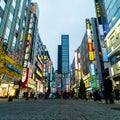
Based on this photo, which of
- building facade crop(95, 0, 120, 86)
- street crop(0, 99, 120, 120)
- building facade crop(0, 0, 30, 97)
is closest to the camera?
street crop(0, 99, 120, 120)

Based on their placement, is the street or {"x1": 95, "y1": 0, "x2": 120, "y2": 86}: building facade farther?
{"x1": 95, "y1": 0, "x2": 120, "y2": 86}: building facade

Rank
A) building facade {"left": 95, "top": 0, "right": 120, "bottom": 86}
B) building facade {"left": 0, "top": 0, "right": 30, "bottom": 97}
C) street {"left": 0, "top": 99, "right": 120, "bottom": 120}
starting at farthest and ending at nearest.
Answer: building facade {"left": 95, "top": 0, "right": 120, "bottom": 86} < building facade {"left": 0, "top": 0, "right": 30, "bottom": 97} < street {"left": 0, "top": 99, "right": 120, "bottom": 120}

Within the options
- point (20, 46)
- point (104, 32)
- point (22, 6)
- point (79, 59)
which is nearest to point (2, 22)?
point (20, 46)

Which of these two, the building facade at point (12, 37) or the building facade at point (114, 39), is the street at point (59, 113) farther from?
the building facade at point (114, 39)

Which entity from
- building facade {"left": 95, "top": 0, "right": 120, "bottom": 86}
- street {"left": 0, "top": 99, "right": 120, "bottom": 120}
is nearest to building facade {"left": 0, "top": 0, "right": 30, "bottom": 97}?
building facade {"left": 95, "top": 0, "right": 120, "bottom": 86}

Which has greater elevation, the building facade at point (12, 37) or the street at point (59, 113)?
the building facade at point (12, 37)

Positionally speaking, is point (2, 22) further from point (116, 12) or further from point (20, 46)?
point (116, 12)

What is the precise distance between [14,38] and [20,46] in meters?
3.75

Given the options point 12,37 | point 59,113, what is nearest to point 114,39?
point 12,37

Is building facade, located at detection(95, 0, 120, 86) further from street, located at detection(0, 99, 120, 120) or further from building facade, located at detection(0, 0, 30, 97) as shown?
street, located at detection(0, 99, 120, 120)

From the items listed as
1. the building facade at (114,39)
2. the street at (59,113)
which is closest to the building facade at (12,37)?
the building facade at (114,39)

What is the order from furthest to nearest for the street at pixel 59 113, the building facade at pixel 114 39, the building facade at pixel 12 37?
the building facade at pixel 114 39, the building facade at pixel 12 37, the street at pixel 59 113

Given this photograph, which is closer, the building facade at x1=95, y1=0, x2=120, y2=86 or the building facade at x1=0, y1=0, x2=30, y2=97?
the building facade at x1=0, y1=0, x2=30, y2=97

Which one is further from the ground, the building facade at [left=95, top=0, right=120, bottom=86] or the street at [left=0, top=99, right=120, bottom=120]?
the building facade at [left=95, top=0, right=120, bottom=86]
